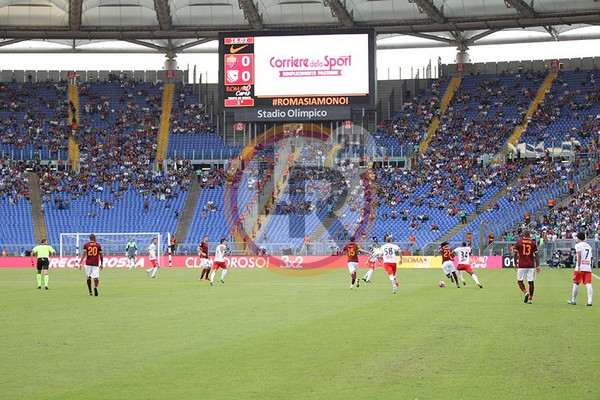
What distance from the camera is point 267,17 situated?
2965 inches

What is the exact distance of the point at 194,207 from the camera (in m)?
74.2

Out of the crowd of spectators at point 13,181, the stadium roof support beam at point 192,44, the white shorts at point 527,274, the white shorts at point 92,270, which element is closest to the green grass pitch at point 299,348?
the white shorts at point 527,274

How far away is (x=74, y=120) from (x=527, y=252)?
65.8 metres

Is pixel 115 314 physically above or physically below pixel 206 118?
below

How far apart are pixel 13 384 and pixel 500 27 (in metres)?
68.6

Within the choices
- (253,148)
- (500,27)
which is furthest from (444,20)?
(253,148)

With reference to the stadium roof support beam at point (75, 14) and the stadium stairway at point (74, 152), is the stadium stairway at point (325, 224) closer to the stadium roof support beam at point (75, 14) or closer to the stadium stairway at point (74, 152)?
the stadium stairway at point (74, 152)

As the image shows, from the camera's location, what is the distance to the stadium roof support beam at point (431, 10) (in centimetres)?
6869

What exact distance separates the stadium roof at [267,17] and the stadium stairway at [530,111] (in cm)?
444

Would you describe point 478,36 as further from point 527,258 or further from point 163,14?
point 527,258

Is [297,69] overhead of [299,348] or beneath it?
overhead

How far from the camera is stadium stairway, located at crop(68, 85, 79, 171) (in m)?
79.6

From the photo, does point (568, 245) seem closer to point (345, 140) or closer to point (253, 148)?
point (345, 140)

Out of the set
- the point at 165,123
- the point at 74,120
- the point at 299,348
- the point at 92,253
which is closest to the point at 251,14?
the point at 165,123
